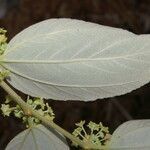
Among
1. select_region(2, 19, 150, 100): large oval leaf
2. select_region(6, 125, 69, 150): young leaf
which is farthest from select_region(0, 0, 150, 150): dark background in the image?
select_region(2, 19, 150, 100): large oval leaf

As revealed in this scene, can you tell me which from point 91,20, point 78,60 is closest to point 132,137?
point 78,60

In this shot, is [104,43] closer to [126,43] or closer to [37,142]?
[126,43]

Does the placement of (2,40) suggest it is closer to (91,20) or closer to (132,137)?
(132,137)

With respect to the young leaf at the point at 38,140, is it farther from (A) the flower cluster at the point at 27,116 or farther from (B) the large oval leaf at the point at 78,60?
(B) the large oval leaf at the point at 78,60

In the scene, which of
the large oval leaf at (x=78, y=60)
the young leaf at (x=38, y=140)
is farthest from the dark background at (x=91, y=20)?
the large oval leaf at (x=78, y=60)

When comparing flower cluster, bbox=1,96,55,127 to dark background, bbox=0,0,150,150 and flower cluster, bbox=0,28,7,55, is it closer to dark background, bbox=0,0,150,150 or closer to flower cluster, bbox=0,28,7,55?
flower cluster, bbox=0,28,7,55

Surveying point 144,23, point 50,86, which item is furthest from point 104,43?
point 144,23
